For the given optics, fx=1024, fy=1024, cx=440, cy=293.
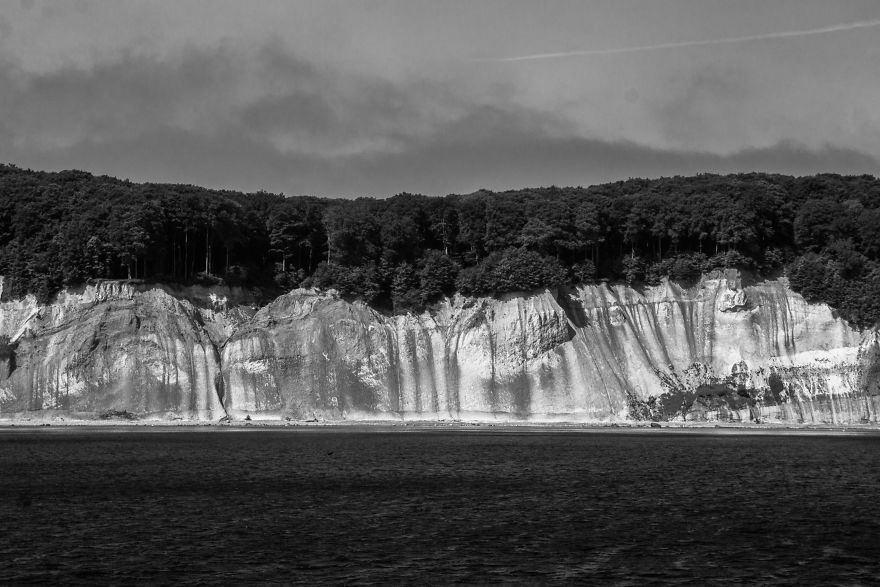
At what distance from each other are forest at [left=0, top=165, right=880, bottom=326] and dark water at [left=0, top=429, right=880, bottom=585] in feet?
103

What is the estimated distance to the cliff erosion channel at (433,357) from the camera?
94062 millimetres

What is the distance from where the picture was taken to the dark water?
29.5 meters

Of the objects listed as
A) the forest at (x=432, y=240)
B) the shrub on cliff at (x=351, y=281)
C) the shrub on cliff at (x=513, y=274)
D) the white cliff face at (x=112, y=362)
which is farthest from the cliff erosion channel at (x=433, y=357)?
the forest at (x=432, y=240)

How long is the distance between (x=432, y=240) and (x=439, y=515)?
234 ft

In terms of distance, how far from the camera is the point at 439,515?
3988cm

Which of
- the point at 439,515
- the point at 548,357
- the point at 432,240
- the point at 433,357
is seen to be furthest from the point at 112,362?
the point at 439,515

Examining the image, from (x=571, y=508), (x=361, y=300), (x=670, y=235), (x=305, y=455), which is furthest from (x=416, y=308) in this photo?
(x=571, y=508)

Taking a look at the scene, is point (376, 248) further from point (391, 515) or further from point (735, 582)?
point (735, 582)

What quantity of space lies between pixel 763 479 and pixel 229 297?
212ft

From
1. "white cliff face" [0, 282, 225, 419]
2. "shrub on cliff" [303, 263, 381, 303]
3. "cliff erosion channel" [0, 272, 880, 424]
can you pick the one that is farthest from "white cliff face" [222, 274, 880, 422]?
"white cliff face" [0, 282, 225, 419]

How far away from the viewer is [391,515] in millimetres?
39781

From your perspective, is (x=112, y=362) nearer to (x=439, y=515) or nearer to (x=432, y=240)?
(x=432, y=240)

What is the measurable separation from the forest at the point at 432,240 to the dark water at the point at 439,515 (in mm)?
31428

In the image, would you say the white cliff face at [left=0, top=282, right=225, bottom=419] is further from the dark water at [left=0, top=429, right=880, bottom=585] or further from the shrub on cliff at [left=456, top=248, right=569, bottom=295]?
the shrub on cliff at [left=456, top=248, right=569, bottom=295]
